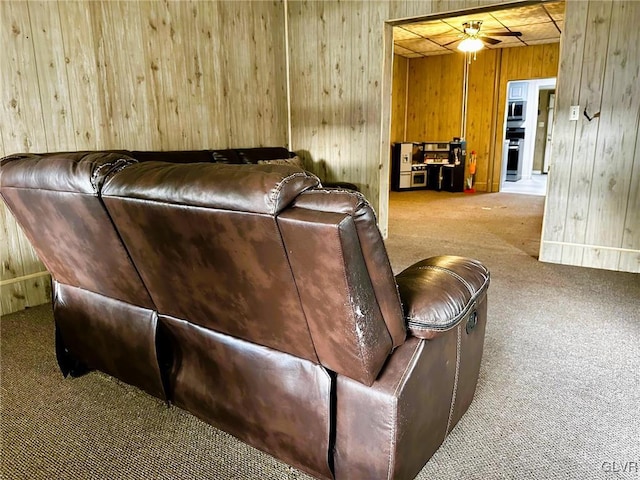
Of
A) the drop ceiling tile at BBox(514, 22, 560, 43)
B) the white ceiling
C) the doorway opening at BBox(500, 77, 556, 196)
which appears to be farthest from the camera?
the doorway opening at BBox(500, 77, 556, 196)

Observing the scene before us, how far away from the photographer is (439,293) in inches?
54.0

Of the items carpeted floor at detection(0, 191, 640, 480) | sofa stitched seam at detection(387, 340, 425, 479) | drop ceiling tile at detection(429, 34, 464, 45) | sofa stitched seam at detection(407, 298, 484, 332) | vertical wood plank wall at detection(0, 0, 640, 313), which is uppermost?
drop ceiling tile at detection(429, 34, 464, 45)

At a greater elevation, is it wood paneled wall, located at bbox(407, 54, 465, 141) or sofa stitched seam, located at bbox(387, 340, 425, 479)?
wood paneled wall, located at bbox(407, 54, 465, 141)

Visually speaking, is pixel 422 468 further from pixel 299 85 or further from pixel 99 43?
pixel 299 85

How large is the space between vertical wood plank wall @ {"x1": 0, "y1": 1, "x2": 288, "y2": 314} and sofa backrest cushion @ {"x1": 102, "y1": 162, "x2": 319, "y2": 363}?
204 cm

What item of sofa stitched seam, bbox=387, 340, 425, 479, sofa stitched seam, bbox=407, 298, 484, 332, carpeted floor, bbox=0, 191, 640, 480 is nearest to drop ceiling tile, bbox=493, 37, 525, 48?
carpeted floor, bbox=0, 191, 640, 480

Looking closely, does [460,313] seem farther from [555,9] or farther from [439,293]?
[555,9]

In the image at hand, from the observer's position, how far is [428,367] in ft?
4.31

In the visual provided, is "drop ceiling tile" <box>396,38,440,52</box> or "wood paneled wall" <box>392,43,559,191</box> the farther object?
"wood paneled wall" <box>392,43,559,191</box>

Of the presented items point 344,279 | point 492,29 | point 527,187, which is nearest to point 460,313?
point 344,279

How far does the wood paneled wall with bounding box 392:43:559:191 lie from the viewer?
25.7 ft

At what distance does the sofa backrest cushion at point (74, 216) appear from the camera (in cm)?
146

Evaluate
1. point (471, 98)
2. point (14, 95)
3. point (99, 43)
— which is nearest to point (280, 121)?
point (99, 43)

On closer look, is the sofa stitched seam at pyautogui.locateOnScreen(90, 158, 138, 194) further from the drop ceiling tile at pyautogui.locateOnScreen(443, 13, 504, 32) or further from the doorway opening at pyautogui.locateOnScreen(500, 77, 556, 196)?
the doorway opening at pyautogui.locateOnScreen(500, 77, 556, 196)
